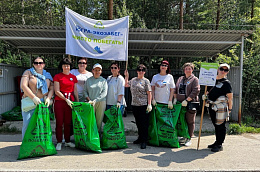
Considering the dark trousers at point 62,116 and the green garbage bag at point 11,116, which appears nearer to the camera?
the dark trousers at point 62,116

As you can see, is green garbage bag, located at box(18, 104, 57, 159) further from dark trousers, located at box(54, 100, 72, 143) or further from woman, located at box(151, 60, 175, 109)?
woman, located at box(151, 60, 175, 109)

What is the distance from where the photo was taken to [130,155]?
13.7 ft

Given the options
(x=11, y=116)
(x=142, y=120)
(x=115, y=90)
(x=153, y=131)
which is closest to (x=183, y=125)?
(x=153, y=131)

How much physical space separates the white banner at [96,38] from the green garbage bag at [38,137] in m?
2.33

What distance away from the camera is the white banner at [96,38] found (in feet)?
19.1

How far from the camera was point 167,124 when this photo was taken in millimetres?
4660

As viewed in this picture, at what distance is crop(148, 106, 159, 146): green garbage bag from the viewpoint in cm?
469

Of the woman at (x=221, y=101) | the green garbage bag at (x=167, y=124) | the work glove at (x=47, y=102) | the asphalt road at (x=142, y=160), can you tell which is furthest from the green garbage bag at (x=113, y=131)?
the woman at (x=221, y=101)

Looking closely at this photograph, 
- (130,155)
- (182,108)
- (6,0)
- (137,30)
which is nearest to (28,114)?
(130,155)

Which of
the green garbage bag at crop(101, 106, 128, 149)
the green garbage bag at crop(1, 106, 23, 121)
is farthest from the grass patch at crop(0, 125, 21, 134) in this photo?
the green garbage bag at crop(101, 106, 128, 149)

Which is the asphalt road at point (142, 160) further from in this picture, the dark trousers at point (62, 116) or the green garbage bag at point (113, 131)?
the dark trousers at point (62, 116)

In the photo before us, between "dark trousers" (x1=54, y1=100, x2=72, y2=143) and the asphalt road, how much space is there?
430 millimetres

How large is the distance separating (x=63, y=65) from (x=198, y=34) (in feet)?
14.8

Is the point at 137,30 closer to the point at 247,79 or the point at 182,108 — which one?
the point at 182,108
